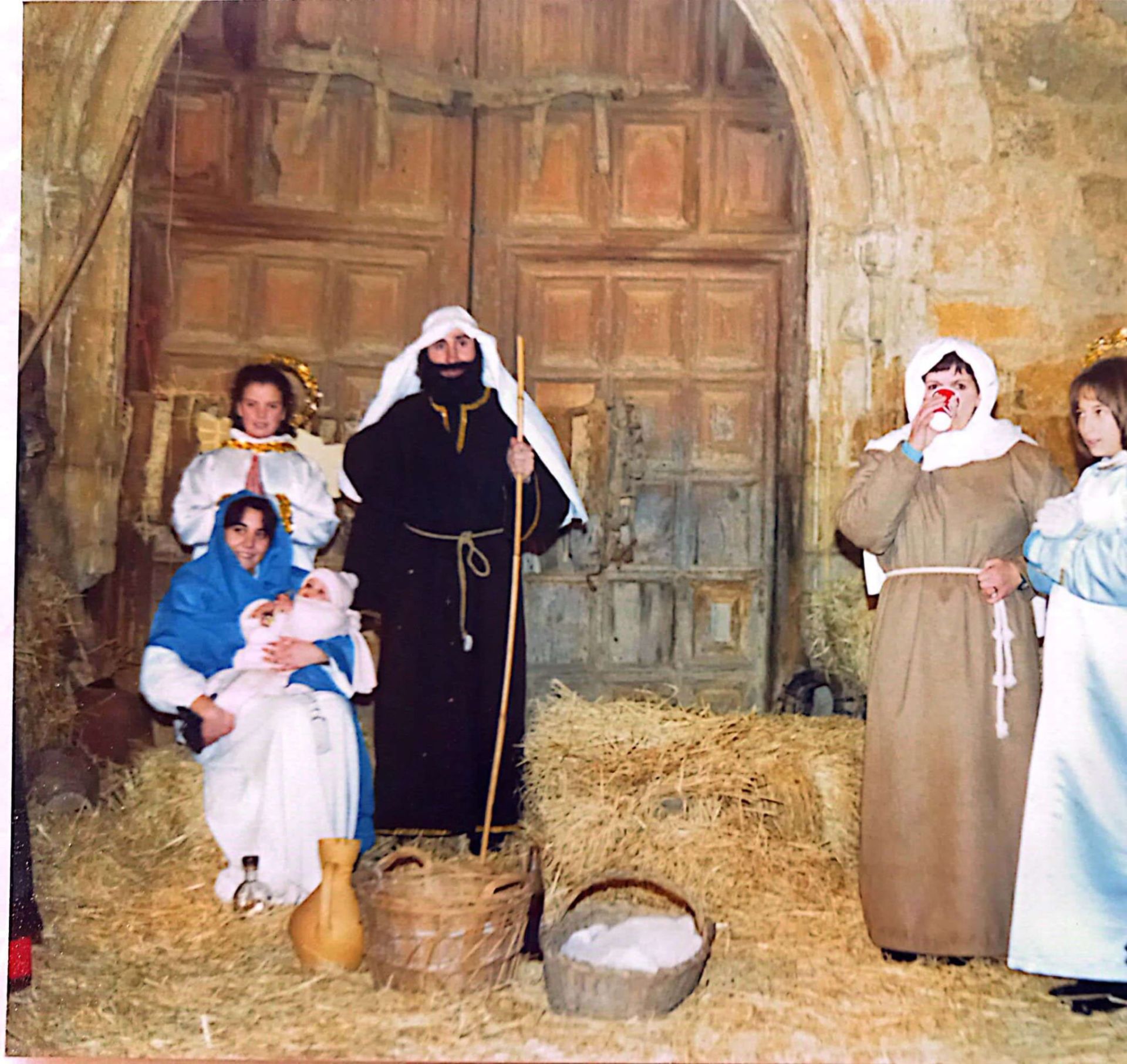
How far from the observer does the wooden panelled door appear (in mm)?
3869

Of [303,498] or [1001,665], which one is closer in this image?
[1001,665]

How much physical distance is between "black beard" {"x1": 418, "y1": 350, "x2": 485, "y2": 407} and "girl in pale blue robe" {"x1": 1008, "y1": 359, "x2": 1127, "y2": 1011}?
5.68ft

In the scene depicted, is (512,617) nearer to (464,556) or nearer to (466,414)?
(464,556)

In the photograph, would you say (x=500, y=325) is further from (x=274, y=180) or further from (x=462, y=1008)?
(x=462, y=1008)

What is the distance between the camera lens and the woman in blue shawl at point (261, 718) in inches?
138

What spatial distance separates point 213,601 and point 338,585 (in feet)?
1.24

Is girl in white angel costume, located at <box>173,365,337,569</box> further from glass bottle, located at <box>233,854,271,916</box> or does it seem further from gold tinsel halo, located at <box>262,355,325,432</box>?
glass bottle, located at <box>233,854,271,916</box>

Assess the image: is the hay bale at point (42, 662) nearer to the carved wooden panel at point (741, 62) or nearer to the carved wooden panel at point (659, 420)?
the carved wooden panel at point (659, 420)

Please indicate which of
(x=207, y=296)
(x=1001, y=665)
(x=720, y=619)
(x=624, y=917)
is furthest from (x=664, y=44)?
(x=624, y=917)

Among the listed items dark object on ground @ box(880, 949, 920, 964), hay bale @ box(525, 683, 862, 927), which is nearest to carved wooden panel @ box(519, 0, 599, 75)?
hay bale @ box(525, 683, 862, 927)

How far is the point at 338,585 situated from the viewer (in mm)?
3684

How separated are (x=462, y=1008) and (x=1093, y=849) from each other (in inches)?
68.6

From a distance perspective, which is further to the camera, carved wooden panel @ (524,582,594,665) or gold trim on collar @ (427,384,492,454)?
carved wooden panel @ (524,582,594,665)

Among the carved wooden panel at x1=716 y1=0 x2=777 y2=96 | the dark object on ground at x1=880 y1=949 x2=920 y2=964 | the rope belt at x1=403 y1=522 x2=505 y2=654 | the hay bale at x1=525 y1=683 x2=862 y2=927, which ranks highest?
the carved wooden panel at x1=716 y1=0 x2=777 y2=96
